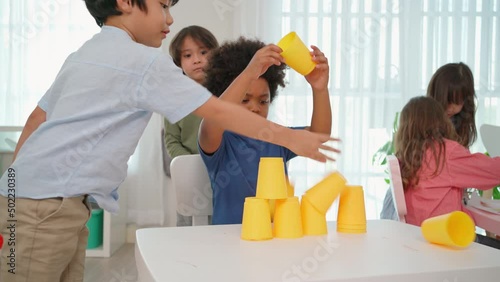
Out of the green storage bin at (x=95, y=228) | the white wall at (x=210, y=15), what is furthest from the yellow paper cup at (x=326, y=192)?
the white wall at (x=210, y=15)

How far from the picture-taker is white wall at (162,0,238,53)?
342 cm

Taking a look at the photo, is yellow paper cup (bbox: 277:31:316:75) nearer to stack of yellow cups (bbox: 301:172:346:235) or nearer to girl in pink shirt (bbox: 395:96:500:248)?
stack of yellow cups (bbox: 301:172:346:235)

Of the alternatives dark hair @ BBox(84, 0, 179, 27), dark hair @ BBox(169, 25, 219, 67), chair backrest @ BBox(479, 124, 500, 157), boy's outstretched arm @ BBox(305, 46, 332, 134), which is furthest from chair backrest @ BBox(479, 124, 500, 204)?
dark hair @ BBox(84, 0, 179, 27)

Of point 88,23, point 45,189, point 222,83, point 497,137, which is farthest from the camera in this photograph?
point 88,23

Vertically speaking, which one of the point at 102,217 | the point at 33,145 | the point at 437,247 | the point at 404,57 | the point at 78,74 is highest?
the point at 404,57

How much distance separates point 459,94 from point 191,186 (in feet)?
4.27

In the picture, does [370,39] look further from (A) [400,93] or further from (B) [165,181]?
(B) [165,181]

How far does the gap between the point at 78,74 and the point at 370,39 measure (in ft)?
8.85

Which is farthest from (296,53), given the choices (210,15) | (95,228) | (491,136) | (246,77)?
(210,15)

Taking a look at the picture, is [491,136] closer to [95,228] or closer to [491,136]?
[491,136]

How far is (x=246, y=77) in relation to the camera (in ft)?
3.87

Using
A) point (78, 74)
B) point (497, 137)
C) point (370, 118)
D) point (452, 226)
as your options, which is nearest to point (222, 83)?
point (78, 74)

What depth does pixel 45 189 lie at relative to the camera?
1.01 meters

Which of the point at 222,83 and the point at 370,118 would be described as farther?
the point at 370,118
